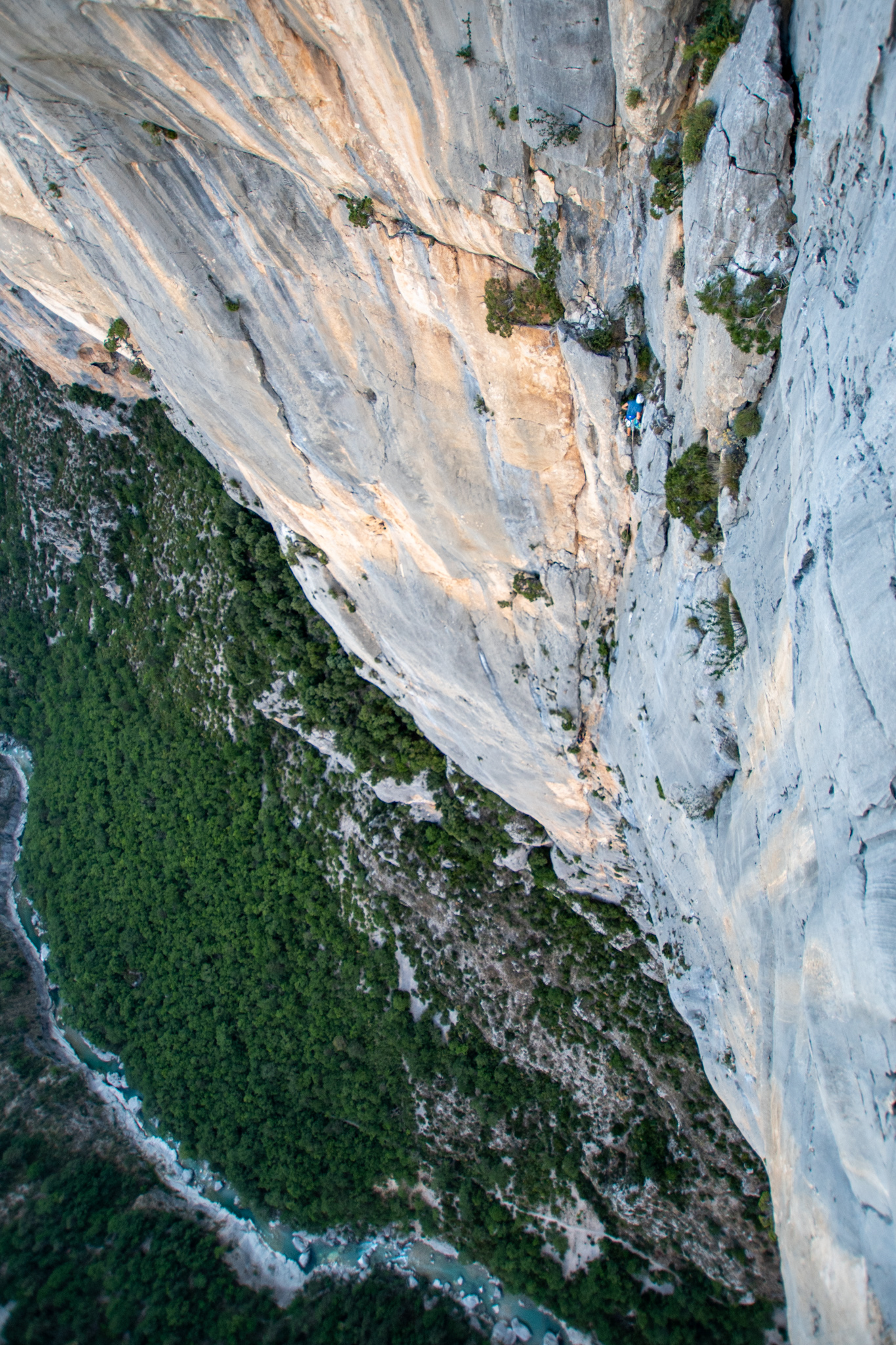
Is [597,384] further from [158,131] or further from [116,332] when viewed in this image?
[116,332]

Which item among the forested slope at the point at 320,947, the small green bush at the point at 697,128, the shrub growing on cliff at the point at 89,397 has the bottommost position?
the forested slope at the point at 320,947

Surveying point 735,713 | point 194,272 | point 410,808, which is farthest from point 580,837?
point 194,272

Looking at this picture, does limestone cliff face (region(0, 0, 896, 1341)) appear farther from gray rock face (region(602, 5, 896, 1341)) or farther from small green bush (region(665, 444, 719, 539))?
small green bush (region(665, 444, 719, 539))

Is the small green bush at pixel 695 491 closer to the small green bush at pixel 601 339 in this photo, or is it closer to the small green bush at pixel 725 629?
the small green bush at pixel 725 629

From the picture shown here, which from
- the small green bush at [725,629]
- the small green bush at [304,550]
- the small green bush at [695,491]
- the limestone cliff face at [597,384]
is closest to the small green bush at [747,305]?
the limestone cliff face at [597,384]

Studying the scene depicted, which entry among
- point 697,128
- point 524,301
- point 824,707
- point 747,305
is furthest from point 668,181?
point 824,707
